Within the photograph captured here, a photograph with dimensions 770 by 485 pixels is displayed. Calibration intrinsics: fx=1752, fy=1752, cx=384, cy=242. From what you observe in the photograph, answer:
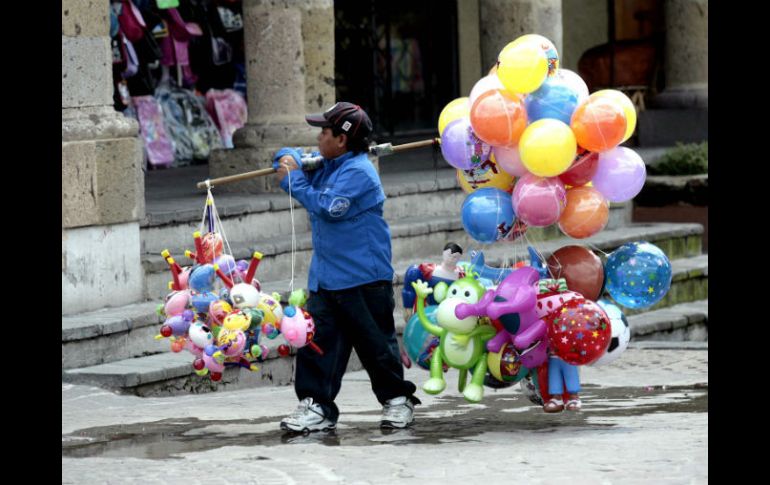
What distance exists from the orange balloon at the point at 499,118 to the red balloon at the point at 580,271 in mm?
633

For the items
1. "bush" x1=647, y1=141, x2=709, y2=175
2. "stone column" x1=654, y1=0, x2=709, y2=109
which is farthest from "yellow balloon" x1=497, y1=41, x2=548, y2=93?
"stone column" x1=654, y1=0, x2=709, y2=109

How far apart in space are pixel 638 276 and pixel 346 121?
151 cm

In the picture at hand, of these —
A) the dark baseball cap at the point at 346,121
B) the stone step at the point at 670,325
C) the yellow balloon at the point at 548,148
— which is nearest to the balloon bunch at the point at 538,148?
the yellow balloon at the point at 548,148

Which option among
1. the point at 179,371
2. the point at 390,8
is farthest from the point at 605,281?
the point at 390,8

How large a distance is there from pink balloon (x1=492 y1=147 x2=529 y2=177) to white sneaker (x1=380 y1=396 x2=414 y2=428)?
1168 mm

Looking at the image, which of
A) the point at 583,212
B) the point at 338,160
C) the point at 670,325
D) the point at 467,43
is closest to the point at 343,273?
the point at 338,160

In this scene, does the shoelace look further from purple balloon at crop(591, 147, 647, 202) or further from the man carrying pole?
purple balloon at crop(591, 147, 647, 202)

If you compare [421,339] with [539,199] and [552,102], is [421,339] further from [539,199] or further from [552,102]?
[552,102]

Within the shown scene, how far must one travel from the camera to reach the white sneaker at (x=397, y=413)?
809 centimetres

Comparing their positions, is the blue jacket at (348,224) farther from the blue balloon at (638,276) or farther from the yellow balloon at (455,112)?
the blue balloon at (638,276)

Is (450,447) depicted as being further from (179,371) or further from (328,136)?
(179,371)

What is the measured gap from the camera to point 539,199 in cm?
775

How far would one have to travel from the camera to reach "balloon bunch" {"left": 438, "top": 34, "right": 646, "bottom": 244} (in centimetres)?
768
